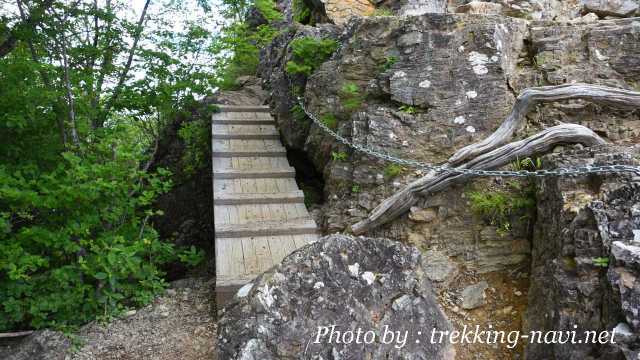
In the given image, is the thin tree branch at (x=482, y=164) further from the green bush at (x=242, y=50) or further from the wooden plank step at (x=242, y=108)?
the green bush at (x=242, y=50)

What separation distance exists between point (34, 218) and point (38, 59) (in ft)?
5.57

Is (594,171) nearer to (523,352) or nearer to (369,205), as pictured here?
(523,352)

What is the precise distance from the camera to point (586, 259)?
2939 mm

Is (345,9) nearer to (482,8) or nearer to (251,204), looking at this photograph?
(482,8)

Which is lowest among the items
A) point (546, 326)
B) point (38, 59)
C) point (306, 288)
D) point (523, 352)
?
point (523, 352)

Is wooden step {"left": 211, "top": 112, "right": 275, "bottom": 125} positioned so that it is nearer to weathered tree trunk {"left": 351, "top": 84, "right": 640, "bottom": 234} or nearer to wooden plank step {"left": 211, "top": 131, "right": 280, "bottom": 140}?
wooden plank step {"left": 211, "top": 131, "right": 280, "bottom": 140}

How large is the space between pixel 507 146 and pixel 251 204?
9.16 ft

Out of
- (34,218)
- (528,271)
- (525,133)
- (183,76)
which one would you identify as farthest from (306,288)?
(183,76)

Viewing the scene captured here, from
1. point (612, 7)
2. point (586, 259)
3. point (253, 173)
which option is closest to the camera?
point (586, 259)

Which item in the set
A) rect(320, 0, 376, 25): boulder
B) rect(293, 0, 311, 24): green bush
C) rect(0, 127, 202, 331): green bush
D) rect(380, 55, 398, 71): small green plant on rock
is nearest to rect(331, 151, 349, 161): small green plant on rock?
rect(380, 55, 398, 71): small green plant on rock

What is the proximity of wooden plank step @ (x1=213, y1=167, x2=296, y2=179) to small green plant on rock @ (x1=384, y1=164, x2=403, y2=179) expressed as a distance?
1669mm

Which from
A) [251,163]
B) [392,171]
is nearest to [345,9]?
[251,163]

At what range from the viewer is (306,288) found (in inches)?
111

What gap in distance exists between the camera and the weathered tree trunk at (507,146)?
399 centimetres
